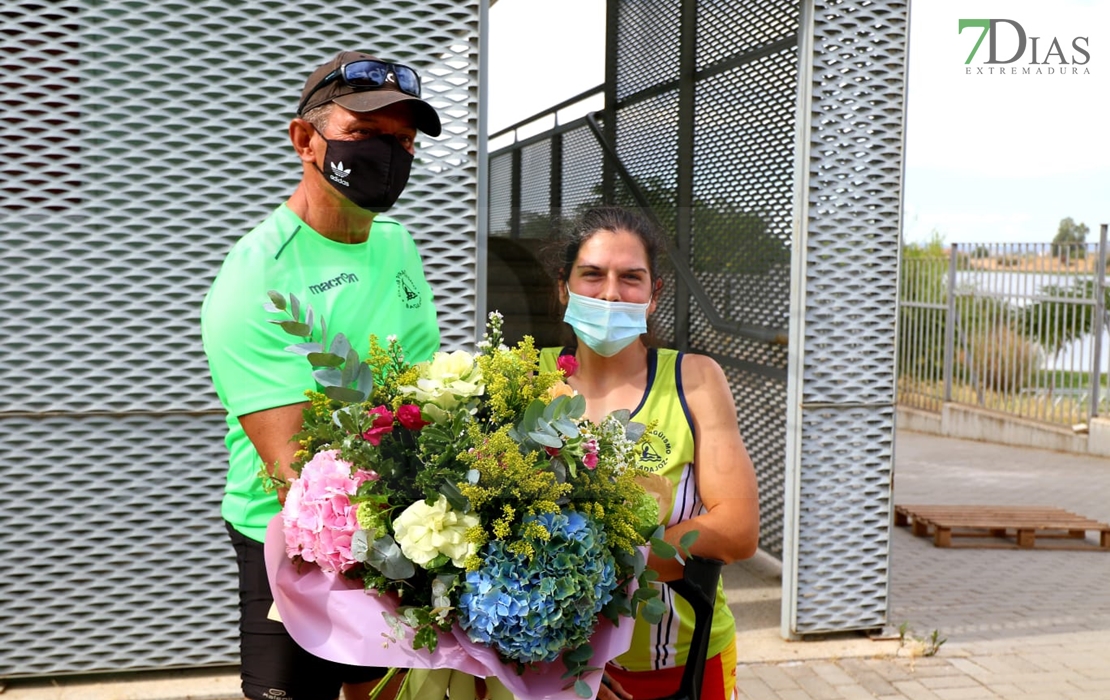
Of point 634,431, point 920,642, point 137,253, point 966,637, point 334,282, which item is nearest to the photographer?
point 634,431

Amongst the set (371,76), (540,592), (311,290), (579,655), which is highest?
(371,76)

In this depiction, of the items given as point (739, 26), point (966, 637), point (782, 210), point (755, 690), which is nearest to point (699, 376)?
point (755, 690)

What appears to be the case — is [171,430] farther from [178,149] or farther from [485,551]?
[485,551]

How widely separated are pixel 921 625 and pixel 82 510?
166 inches

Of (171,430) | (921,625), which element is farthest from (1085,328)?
(171,430)

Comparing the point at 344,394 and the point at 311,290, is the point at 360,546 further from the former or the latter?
the point at 311,290

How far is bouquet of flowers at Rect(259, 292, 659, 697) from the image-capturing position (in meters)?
1.55

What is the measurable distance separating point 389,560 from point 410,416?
217 millimetres

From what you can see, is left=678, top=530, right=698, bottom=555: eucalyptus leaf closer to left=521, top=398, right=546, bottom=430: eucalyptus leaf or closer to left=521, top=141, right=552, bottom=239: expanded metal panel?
left=521, top=398, right=546, bottom=430: eucalyptus leaf

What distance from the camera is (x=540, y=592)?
5.03 feet

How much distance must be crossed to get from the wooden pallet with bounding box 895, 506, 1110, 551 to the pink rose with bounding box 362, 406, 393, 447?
6986 millimetres

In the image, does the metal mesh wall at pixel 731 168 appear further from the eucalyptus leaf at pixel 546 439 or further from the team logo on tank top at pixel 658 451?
the eucalyptus leaf at pixel 546 439

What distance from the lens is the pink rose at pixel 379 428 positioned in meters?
1.60

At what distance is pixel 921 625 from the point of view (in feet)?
18.4
